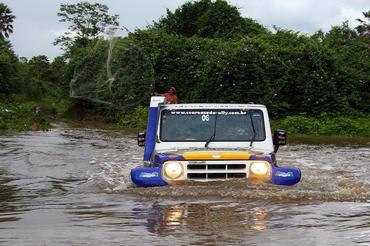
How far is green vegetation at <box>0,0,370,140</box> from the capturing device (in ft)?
66.8

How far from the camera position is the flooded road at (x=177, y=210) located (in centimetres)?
539

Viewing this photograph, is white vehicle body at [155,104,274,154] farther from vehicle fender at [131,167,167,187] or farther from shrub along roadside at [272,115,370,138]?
shrub along roadside at [272,115,370,138]

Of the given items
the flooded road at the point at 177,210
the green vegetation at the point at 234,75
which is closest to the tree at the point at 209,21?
the green vegetation at the point at 234,75

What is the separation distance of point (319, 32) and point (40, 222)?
32.1 metres

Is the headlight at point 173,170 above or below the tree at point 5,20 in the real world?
below

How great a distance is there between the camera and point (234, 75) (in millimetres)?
26969

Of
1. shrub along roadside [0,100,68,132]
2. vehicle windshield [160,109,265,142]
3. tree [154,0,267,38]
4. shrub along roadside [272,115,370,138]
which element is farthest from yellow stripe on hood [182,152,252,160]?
tree [154,0,267,38]

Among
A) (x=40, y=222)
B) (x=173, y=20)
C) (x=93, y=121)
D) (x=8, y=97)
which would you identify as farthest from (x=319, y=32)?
(x=40, y=222)

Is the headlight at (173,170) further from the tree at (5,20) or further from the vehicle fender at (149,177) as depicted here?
the tree at (5,20)

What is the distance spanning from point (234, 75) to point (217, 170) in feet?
64.3

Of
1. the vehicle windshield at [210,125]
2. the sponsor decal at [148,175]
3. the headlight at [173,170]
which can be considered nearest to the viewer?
the headlight at [173,170]

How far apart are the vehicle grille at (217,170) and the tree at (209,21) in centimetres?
2740

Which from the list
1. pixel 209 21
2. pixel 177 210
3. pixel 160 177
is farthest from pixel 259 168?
pixel 209 21

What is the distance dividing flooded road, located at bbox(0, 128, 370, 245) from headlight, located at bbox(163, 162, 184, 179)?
19 centimetres
